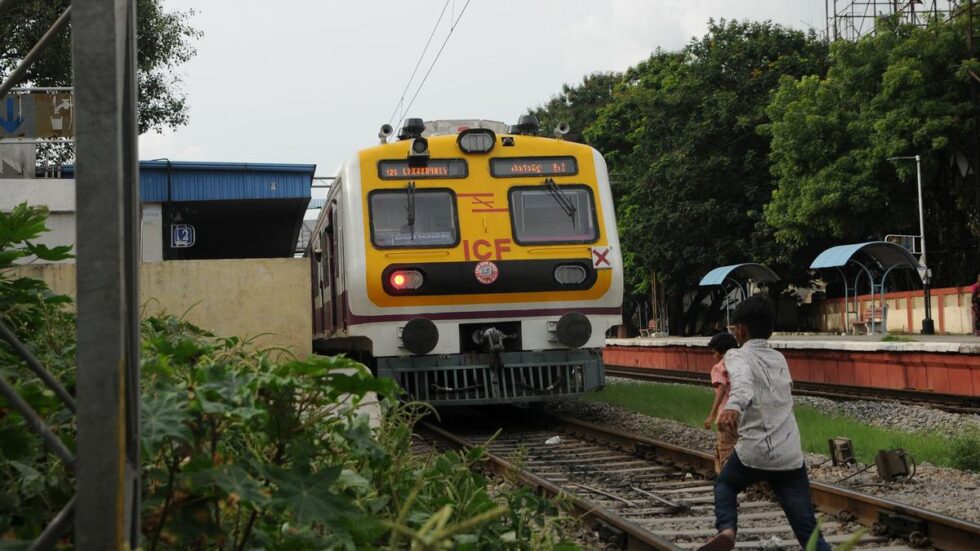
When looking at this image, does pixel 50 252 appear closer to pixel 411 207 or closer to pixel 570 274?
pixel 411 207

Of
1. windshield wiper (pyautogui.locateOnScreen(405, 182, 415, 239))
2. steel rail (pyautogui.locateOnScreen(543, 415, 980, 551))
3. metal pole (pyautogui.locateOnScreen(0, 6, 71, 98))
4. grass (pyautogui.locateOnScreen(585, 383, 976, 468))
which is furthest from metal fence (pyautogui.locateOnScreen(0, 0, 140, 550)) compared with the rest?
windshield wiper (pyautogui.locateOnScreen(405, 182, 415, 239))

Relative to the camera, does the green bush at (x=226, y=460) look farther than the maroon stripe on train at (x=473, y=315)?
No

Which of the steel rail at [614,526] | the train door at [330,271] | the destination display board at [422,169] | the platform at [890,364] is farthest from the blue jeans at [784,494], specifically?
the platform at [890,364]

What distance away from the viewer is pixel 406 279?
35.5ft

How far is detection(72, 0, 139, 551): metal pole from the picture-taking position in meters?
2.04

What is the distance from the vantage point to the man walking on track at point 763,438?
4797mm

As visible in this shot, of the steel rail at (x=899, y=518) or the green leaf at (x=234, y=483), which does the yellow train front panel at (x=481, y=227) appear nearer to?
the steel rail at (x=899, y=518)

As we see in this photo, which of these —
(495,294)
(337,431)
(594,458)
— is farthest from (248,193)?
(337,431)

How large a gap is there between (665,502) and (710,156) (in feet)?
110

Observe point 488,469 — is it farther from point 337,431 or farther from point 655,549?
point 337,431

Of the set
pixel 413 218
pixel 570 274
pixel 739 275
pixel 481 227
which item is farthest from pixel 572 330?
pixel 739 275

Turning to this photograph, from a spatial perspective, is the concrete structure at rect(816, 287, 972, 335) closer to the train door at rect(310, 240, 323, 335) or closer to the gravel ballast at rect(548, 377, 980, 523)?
the gravel ballast at rect(548, 377, 980, 523)

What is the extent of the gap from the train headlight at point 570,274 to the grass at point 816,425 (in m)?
2.23

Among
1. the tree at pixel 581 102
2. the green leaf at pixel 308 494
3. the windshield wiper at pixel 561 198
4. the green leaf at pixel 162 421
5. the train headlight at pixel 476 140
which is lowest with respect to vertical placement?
the green leaf at pixel 308 494
